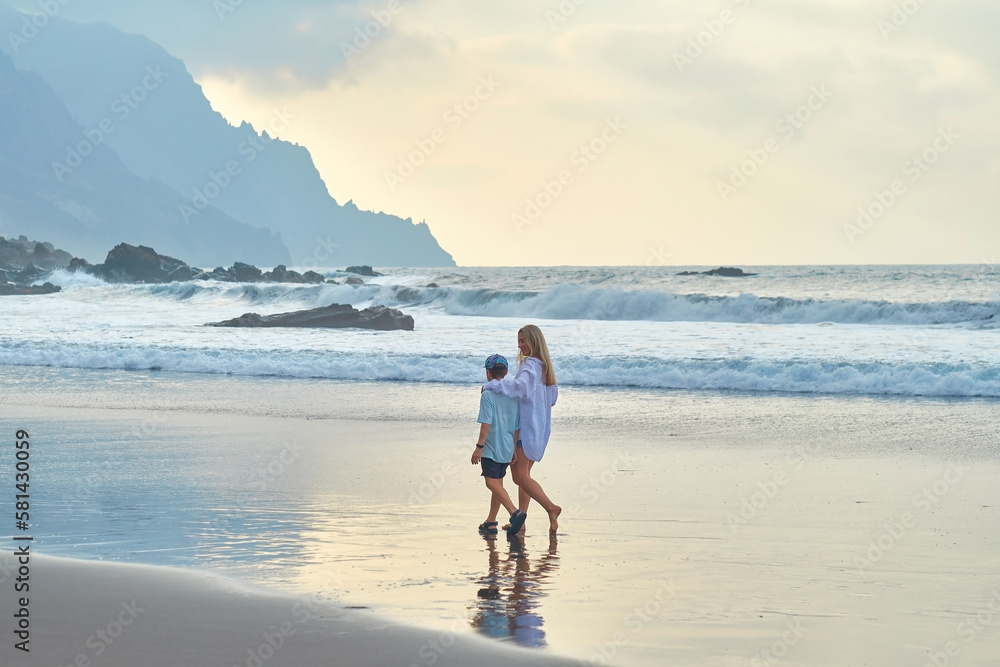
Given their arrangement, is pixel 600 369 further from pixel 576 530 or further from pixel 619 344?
pixel 576 530

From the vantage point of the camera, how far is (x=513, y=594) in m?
5.18

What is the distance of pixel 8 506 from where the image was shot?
23.9 feet

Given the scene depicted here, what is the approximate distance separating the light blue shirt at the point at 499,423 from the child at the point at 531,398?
0.06 m

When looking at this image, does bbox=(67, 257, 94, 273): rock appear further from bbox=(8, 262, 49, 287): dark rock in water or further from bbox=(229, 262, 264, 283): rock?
bbox=(229, 262, 264, 283): rock

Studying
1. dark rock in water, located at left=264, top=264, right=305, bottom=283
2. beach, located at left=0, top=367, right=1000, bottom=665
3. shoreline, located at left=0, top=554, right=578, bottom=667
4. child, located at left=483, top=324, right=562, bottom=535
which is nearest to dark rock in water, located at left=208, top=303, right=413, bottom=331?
beach, located at left=0, top=367, right=1000, bottom=665

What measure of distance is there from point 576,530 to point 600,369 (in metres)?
11.4

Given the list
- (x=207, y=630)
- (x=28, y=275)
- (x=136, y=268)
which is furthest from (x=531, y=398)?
(x=28, y=275)

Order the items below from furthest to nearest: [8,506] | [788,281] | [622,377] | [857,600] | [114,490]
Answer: [788,281] → [622,377] → [114,490] → [8,506] → [857,600]

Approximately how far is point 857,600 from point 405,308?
44.7 meters

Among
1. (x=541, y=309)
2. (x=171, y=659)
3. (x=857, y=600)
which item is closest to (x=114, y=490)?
(x=171, y=659)

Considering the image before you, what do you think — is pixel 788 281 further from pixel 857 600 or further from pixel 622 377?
pixel 857 600

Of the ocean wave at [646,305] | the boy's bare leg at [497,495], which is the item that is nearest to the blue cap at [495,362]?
the boy's bare leg at [497,495]

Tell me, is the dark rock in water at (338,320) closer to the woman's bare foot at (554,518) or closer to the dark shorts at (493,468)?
the dark shorts at (493,468)

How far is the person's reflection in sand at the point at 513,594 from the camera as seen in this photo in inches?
179
